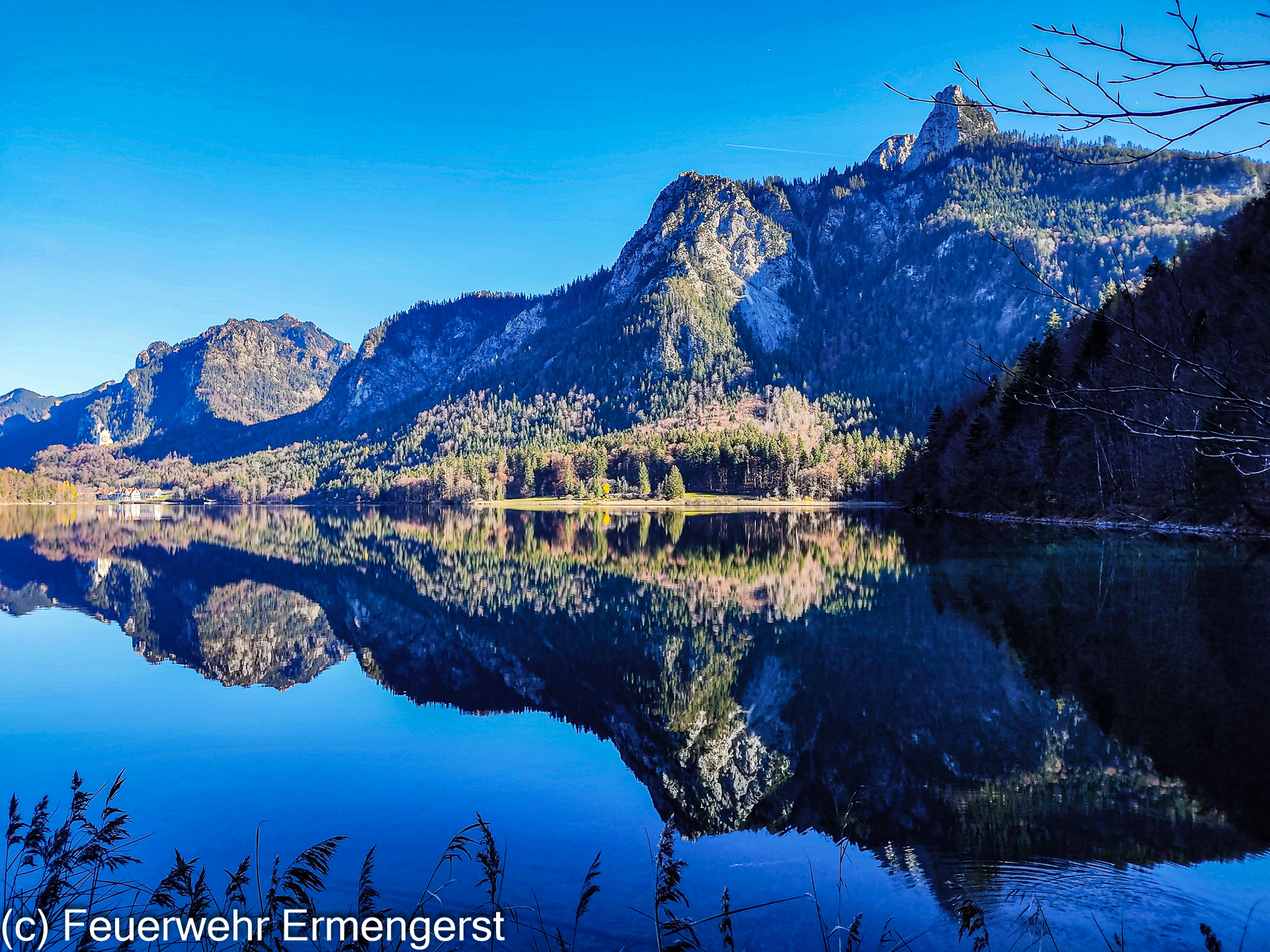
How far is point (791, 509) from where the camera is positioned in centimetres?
11688

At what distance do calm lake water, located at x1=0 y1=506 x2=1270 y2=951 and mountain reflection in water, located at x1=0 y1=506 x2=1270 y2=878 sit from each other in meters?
0.09

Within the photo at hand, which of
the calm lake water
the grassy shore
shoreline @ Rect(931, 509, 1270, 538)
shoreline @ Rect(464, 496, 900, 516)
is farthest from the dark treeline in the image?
the grassy shore

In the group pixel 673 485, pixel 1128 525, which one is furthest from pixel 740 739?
pixel 673 485

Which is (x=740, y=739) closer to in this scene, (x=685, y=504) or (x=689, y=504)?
(x=685, y=504)

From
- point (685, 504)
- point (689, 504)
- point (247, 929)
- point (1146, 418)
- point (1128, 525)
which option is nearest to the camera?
point (247, 929)

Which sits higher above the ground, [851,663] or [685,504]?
[685,504]

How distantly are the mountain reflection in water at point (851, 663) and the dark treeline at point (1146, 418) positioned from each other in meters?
6.00

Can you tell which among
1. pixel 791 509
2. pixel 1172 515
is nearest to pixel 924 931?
pixel 1172 515

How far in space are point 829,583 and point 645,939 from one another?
23.4 metres

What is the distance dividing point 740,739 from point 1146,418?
19514mm

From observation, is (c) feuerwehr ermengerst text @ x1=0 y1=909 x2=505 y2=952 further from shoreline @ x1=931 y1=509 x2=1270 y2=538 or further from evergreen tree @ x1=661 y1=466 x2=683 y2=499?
evergreen tree @ x1=661 y1=466 x2=683 y2=499

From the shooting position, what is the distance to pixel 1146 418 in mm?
23875

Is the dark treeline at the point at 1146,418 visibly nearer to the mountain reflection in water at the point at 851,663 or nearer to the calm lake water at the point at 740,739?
the mountain reflection in water at the point at 851,663

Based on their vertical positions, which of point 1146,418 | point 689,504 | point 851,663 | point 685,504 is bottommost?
point 851,663
